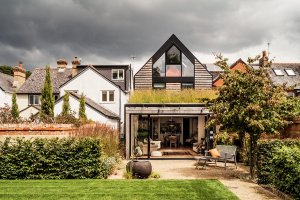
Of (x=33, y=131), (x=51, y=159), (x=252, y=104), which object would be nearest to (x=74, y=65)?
(x=33, y=131)

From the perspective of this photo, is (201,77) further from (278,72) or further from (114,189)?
(114,189)

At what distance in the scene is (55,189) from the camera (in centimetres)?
1101

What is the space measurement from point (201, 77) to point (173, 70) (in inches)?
113

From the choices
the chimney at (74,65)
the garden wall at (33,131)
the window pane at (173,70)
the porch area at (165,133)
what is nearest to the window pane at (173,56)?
the window pane at (173,70)

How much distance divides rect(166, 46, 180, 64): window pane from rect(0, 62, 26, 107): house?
884 inches

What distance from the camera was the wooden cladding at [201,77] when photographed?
3170 centimetres

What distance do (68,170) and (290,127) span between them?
31.1 ft

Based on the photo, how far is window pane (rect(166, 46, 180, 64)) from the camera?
30.4 m

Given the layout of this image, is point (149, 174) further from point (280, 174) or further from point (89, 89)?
point (89, 89)

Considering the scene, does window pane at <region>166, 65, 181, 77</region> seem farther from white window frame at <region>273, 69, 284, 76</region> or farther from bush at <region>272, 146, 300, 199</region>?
bush at <region>272, 146, 300, 199</region>

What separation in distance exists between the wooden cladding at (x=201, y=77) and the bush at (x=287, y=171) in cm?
2099

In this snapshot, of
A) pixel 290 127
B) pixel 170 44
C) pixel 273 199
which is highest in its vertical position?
pixel 170 44

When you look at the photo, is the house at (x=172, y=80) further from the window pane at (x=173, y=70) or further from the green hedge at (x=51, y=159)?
the green hedge at (x=51, y=159)

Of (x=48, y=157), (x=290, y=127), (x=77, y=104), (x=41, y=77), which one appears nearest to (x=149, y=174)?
(x=48, y=157)
